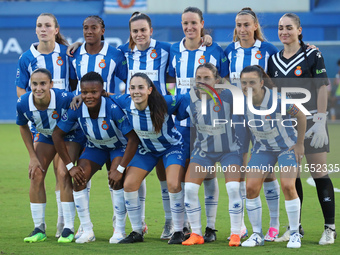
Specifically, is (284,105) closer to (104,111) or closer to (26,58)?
(104,111)

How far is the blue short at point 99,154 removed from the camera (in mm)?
5418

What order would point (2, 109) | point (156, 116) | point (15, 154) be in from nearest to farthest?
point (156, 116) → point (15, 154) → point (2, 109)

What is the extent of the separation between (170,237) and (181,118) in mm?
1034

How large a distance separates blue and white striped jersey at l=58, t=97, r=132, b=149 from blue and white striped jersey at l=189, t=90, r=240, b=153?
22.8 inches

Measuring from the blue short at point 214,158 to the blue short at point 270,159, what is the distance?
131 millimetres

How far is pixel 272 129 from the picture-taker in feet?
16.6

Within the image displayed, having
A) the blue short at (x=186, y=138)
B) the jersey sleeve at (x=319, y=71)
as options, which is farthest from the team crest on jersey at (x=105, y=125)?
the jersey sleeve at (x=319, y=71)

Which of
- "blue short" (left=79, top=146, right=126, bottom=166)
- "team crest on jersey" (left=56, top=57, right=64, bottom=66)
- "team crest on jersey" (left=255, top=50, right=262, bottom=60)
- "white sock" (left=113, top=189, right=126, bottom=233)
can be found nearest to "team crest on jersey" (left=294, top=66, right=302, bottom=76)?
"team crest on jersey" (left=255, top=50, right=262, bottom=60)

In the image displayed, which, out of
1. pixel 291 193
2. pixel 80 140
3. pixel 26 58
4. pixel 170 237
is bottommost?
pixel 170 237

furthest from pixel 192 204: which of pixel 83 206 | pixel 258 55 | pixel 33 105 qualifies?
pixel 33 105

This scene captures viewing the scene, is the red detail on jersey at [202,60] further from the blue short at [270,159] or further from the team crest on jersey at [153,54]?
the blue short at [270,159]

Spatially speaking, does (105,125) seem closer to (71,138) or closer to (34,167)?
(71,138)

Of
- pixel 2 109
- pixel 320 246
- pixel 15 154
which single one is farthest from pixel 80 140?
pixel 2 109

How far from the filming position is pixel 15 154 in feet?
39.5
